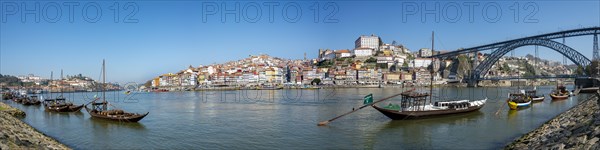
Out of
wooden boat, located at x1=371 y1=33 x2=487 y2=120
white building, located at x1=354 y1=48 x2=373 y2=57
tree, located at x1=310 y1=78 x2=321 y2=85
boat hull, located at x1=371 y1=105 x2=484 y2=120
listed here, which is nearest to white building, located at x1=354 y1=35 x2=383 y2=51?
white building, located at x1=354 y1=48 x2=373 y2=57

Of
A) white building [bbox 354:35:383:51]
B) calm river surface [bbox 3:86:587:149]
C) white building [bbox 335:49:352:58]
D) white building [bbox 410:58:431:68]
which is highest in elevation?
white building [bbox 354:35:383:51]

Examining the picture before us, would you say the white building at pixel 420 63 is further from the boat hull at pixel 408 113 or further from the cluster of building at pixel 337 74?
the boat hull at pixel 408 113

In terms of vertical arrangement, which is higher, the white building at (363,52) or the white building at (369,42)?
the white building at (369,42)

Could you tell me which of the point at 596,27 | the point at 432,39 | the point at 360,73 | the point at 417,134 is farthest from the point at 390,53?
the point at 417,134

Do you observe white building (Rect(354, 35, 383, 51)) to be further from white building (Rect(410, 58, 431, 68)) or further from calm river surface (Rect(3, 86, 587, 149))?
calm river surface (Rect(3, 86, 587, 149))

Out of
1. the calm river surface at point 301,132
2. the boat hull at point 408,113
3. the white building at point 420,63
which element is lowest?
the calm river surface at point 301,132

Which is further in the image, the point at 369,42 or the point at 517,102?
the point at 369,42

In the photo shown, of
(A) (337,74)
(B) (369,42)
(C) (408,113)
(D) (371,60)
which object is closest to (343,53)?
(D) (371,60)

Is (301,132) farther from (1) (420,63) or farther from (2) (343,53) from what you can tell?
(2) (343,53)

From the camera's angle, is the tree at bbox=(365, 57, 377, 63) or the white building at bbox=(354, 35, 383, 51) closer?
the tree at bbox=(365, 57, 377, 63)

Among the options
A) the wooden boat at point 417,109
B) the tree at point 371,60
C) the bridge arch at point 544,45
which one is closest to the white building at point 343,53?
the tree at point 371,60

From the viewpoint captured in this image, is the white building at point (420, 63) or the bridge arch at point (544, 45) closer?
the bridge arch at point (544, 45)

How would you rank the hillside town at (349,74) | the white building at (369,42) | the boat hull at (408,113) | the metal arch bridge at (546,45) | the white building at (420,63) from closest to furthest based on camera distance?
Result: the boat hull at (408,113) < the metal arch bridge at (546,45) < the hillside town at (349,74) < the white building at (420,63) < the white building at (369,42)

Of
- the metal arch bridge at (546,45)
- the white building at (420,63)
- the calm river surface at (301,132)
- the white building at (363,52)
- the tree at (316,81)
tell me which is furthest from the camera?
the white building at (363,52)
